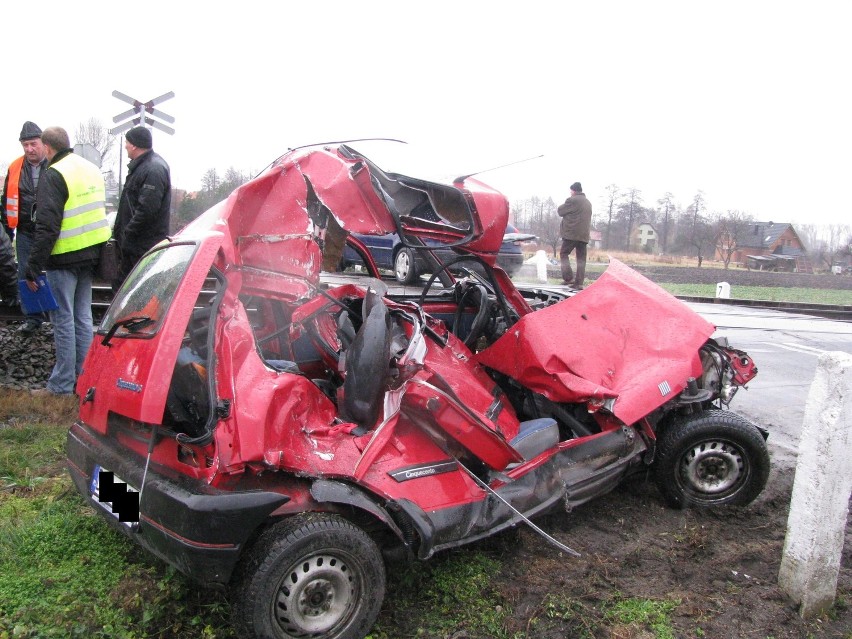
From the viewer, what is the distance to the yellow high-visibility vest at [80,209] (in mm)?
4988

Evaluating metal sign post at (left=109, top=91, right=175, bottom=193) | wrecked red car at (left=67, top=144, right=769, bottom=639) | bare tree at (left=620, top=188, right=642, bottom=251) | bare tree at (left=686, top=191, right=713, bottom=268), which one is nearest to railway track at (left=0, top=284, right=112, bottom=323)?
metal sign post at (left=109, top=91, right=175, bottom=193)

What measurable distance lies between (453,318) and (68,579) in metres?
2.72

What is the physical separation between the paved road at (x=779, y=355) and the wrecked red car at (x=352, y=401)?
1.72m

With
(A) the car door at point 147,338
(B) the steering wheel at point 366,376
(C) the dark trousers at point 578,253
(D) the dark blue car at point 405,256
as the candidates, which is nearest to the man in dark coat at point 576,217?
(C) the dark trousers at point 578,253

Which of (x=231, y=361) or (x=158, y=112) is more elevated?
(x=158, y=112)

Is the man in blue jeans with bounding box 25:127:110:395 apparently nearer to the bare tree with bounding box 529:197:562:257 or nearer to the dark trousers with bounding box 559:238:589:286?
the dark trousers with bounding box 559:238:589:286

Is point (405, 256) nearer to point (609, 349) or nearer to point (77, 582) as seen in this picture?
point (609, 349)

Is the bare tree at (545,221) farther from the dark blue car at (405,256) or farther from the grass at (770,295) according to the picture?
the dark blue car at (405,256)

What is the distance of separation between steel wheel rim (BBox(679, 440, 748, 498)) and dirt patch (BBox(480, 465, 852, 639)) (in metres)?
0.15

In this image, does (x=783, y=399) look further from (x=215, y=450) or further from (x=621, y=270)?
(x=215, y=450)

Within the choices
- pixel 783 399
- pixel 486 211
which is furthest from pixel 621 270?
pixel 783 399

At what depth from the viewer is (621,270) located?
4301 mm

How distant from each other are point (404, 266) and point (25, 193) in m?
5.58

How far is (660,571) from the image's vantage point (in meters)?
3.32
